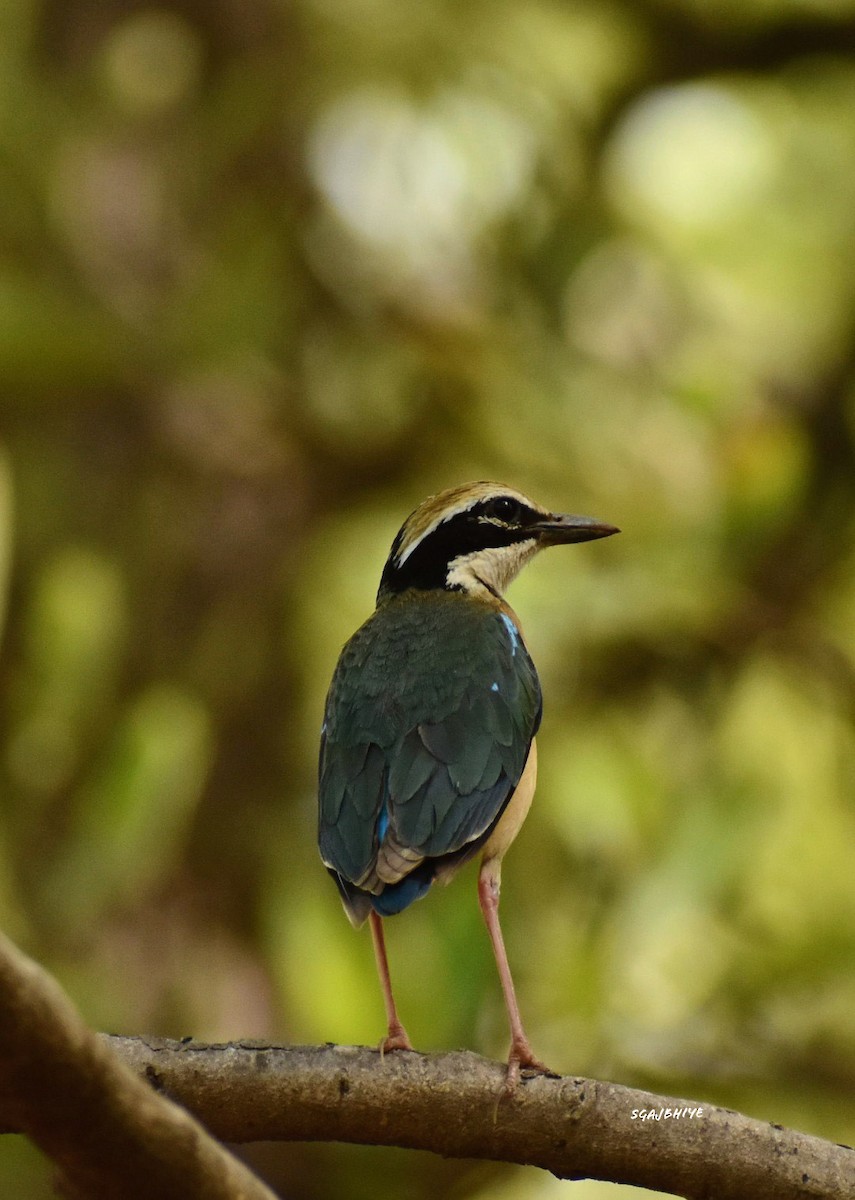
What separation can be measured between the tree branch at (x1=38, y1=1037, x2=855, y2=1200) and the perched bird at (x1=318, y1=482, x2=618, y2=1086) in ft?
0.48

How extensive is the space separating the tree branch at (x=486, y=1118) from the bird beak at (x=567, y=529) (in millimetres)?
2220

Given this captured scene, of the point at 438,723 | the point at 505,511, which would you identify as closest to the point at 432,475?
the point at 505,511

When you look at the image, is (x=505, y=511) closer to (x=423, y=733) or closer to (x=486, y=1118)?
(x=423, y=733)

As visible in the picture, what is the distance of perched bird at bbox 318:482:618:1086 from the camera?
13.6ft

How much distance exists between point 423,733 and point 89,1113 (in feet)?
7.20

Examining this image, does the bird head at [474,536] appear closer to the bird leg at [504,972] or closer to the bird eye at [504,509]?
the bird eye at [504,509]

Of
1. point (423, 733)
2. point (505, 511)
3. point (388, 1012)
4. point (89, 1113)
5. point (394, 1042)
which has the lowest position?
point (89, 1113)

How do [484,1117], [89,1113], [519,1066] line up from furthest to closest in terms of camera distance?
[519,1066] → [484,1117] → [89,1113]

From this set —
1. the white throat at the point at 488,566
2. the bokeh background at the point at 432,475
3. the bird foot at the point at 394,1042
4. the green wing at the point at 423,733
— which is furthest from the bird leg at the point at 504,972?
the white throat at the point at 488,566

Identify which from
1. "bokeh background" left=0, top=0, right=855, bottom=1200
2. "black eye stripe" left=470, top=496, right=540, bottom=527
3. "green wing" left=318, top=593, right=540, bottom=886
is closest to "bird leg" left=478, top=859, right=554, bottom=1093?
→ "green wing" left=318, top=593, right=540, bottom=886

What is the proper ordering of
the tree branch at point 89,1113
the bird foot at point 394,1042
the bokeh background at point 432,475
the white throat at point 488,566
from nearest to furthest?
the tree branch at point 89,1113 → the bird foot at point 394,1042 → the white throat at point 488,566 → the bokeh background at point 432,475

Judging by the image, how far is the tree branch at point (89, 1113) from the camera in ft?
7.29

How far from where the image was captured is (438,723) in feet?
Result: 14.8

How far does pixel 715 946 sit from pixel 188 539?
371cm
